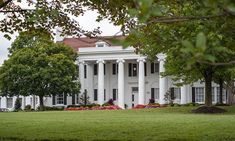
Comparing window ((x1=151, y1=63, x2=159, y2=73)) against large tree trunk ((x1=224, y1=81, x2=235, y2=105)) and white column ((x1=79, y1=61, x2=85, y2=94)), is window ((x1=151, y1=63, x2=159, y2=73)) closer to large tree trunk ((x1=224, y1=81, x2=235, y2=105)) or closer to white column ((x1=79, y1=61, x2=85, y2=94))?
white column ((x1=79, y1=61, x2=85, y2=94))

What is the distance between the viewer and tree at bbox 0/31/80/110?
2247 inches

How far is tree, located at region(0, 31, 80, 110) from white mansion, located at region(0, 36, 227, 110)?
538 centimetres

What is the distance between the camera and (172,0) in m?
10.3

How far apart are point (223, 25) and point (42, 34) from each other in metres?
8.95

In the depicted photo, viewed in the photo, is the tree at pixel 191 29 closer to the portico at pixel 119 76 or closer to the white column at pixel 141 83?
the white column at pixel 141 83

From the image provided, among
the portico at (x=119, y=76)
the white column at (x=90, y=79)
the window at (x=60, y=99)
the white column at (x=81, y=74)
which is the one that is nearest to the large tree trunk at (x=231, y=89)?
the portico at (x=119, y=76)

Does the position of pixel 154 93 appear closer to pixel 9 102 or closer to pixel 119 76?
pixel 119 76

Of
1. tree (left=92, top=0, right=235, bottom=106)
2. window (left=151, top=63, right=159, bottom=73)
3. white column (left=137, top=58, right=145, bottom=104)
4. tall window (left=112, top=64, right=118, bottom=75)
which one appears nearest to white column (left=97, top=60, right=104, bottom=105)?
tall window (left=112, top=64, right=118, bottom=75)

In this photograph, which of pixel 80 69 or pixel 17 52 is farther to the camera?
pixel 80 69

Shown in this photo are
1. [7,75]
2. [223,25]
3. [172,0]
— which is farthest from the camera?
[7,75]

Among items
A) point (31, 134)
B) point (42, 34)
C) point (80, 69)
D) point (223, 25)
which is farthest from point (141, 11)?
point (80, 69)

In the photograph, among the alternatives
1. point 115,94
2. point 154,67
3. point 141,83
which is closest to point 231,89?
point 141,83

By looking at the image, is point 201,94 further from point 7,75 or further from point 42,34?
point 42,34

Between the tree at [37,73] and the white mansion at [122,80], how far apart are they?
5.38 meters
